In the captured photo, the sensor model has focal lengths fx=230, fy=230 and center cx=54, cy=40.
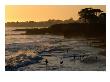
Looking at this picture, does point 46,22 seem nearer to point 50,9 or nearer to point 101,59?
point 50,9

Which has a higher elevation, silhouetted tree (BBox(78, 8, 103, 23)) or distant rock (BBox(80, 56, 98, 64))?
silhouetted tree (BBox(78, 8, 103, 23))

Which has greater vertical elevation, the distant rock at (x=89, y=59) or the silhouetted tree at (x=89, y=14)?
the silhouetted tree at (x=89, y=14)

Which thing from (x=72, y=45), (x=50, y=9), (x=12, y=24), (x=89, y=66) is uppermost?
(x=50, y=9)

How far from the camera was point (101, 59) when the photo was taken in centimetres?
209

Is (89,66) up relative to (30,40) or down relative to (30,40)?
down

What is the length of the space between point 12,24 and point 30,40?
218mm

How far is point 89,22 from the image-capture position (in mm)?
2131

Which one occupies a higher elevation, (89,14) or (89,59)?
(89,14)

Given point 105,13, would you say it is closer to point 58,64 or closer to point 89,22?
Answer: point 89,22

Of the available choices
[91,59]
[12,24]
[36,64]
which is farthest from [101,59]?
[12,24]

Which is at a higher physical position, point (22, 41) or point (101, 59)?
point (22, 41)
